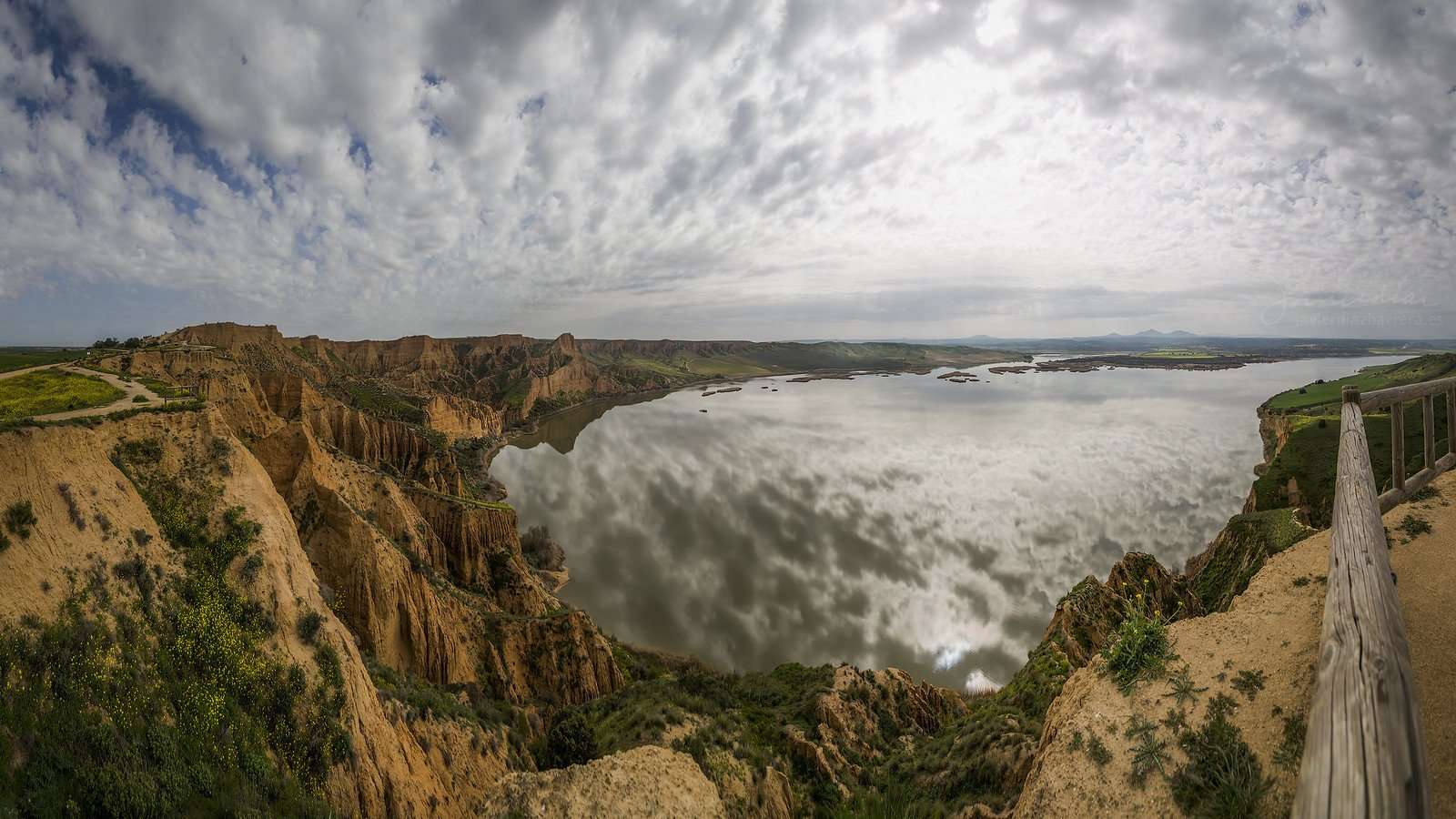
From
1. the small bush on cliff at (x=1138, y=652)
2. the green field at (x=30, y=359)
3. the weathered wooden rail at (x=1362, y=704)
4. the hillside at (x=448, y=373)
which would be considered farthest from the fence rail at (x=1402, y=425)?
the hillside at (x=448, y=373)

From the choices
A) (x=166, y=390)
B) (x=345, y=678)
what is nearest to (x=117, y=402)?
(x=166, y=390)

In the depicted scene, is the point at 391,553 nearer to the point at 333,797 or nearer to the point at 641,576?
the point at 333,797

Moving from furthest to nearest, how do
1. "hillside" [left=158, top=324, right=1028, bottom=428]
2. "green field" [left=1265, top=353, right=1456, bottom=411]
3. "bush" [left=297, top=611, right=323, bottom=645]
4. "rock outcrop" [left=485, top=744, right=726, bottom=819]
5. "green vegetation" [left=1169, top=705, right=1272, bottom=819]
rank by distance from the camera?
"hillside" [left=158, top=324, right=1028, bottom=428] < "green field" [left=1265, top=353, right=1456, bottom=411] < "bush" [left=297, top=611, right=323, bottom=645] < "rock outcrop" [left=485, top=744, right=726, bottom=819] < "green vegetation" [left=1169, top=705, right=1272, bottom=819]

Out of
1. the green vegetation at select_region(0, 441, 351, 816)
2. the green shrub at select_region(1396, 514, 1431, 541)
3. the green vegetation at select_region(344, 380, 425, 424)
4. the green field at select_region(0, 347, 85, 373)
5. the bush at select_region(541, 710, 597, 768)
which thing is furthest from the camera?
the green vegetation at select_region(344, 380, 425, 424)

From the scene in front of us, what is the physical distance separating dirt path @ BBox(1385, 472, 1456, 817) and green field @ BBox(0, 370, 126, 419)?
65.4 feet

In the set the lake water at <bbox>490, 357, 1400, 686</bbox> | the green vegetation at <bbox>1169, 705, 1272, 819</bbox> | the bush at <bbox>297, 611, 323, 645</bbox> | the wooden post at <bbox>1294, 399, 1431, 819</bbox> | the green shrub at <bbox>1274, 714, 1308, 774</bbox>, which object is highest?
the wooden post at <bbox>1294, 399, 1431, 819</bbox>


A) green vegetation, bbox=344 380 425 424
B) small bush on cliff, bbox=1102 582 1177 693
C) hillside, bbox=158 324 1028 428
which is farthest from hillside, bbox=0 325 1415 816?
green vegetation, bbox=344 380 425 424

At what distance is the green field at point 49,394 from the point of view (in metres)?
11.7

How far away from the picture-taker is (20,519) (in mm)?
8703

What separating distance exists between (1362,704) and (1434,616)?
4.71 m

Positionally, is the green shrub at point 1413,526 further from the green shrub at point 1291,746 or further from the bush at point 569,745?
the bush at point 569,745

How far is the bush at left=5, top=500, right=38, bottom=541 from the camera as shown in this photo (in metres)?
8.55

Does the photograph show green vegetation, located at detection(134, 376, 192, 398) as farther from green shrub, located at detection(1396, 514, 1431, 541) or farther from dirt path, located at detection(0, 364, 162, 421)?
green shrub, located at detection(1396, 514, 1431, 541)

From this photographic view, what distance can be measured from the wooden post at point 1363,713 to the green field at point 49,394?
1811 centimetres
